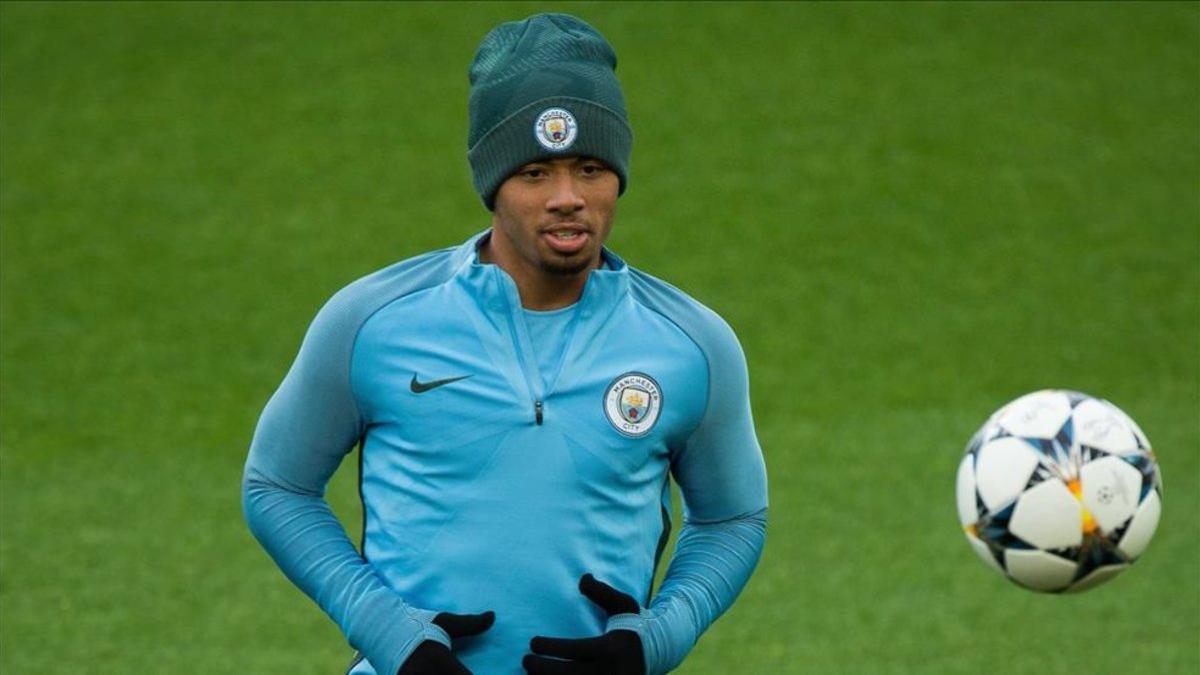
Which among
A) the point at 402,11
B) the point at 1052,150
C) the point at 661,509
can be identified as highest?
the point at 402,11

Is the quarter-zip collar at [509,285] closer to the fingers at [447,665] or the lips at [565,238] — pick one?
the lips at [565,238]

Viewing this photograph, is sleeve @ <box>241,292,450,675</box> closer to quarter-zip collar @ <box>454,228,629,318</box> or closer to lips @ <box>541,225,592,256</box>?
quarter-zip collar @ <box>454,228,629,318</box>

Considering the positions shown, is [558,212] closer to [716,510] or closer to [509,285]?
[509,285]

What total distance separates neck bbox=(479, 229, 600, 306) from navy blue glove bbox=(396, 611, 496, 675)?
24.1 inches

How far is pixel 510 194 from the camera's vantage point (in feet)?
12.0

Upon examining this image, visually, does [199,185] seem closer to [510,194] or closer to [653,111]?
[653,111]

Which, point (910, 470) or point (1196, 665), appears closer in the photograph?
point (1196, 665)

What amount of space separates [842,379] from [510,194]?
25.1ft

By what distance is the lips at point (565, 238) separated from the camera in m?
3.60

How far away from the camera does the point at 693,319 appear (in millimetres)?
3781

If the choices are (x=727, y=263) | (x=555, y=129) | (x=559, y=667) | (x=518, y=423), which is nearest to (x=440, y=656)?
(x=559, y=667)

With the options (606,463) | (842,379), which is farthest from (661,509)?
(842,379)

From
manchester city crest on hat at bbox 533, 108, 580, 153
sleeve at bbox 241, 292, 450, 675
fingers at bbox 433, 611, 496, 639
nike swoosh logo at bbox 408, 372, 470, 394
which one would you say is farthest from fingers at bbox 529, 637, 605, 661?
manchester city crest on hat at bbox 533, 108, 580, 153

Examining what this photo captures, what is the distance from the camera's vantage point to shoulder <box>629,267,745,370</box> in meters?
3.77
